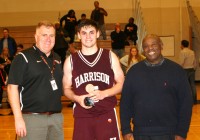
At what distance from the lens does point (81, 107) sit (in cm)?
467

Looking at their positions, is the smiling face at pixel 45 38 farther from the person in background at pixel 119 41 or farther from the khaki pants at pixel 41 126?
the person in background at pixel 119 41

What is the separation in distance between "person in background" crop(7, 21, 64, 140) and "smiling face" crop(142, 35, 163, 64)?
106cm

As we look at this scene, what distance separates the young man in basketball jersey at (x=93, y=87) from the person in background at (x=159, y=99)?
13.0 inches

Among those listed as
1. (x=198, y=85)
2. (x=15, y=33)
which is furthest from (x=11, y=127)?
(x=198, y=85)

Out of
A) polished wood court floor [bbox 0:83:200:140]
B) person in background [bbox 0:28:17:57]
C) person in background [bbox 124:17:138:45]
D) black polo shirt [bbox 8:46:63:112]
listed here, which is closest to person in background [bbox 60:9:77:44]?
person in background [bbox 124:17:138:45]

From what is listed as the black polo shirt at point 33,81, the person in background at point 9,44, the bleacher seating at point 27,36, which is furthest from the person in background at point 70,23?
the black polo shirt at point 33,81

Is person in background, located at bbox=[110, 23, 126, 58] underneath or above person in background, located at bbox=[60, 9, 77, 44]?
underneath

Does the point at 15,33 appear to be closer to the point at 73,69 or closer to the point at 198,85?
the point at 198,85

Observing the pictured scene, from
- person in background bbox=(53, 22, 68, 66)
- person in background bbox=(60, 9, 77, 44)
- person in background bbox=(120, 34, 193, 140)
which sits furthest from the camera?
person in background bbox=(60, 9, 77, 44)

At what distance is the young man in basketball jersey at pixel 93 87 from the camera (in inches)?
181

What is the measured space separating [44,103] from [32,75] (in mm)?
331

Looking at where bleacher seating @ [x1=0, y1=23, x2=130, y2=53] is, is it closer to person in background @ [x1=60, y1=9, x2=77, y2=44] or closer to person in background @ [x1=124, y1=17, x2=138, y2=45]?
person in background @ [x1=124, y1=17, x2=138, y2=45]

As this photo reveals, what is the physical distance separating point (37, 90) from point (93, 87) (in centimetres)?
61

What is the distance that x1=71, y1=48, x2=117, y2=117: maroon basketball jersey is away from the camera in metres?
4.62
